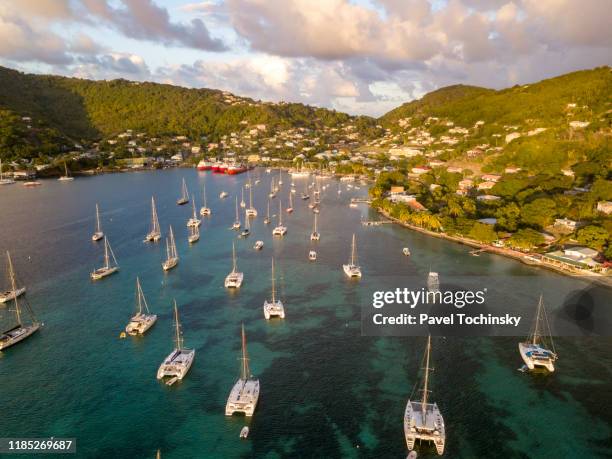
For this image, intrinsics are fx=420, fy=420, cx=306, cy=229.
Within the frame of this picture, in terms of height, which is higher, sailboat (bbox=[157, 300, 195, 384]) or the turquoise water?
sailboat (bbox=[157, 300, 195, 384])

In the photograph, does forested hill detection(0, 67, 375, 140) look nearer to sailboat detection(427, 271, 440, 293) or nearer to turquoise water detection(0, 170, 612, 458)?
turquoise water detection(0, 170, 612, 458)

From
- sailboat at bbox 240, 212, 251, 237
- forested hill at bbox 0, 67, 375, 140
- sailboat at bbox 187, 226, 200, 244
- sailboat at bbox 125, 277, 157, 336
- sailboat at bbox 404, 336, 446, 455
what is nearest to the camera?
sailboat at bbox 404, 336, 446, 455

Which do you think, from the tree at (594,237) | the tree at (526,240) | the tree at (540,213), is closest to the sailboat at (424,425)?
the tree at (526,240)

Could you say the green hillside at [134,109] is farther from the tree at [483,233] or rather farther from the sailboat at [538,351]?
the sailboat at [538,351]

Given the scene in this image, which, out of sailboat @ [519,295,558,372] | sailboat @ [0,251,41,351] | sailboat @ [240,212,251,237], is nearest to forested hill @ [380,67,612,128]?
sailboat @ [240,212,251,237]

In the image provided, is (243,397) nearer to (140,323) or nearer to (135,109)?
(140,323)

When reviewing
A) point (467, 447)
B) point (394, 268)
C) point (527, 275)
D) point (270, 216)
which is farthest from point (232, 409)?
point (270, 216)
